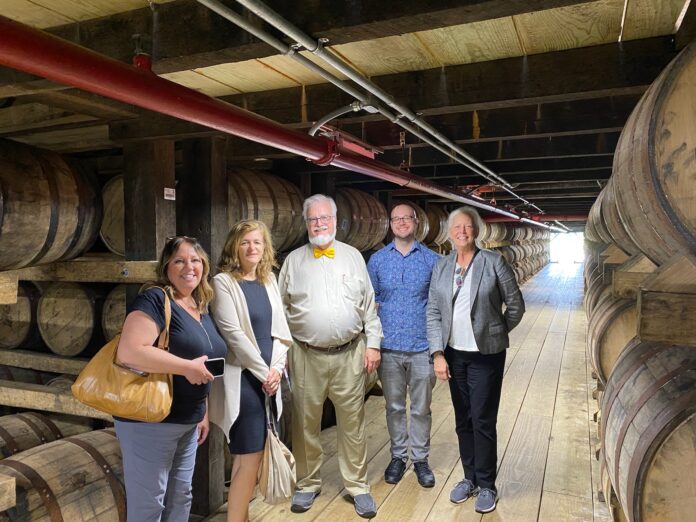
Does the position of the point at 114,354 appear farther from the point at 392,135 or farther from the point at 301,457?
the point at 392,135

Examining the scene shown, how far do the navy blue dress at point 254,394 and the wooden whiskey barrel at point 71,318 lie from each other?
4.84 feet

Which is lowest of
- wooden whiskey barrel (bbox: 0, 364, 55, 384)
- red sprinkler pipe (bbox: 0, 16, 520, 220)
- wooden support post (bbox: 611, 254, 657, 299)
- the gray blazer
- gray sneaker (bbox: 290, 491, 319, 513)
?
gray sneaker (bbox: 290, 491, 319, 513)

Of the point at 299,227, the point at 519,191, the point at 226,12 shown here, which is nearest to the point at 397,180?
the point at 299,227

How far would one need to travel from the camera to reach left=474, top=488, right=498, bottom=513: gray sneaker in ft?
10.2

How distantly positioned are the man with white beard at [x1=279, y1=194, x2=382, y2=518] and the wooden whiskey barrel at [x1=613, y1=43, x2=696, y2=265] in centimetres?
200

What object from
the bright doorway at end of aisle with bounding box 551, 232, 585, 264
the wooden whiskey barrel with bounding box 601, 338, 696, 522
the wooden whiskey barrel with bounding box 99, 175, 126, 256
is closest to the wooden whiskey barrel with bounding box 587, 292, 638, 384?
the wooden whiskey barrel with bounding box 601, 338, 696, 522

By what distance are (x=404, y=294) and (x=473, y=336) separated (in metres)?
0.58

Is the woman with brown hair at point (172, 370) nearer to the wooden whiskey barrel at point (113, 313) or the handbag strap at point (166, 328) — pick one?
the handbag strap at point (166, 328)

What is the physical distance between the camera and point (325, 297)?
3.15 meters

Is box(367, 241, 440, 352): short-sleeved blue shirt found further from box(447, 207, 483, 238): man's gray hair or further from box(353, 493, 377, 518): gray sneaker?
box(353, 493, 377, 518): gray sneaker

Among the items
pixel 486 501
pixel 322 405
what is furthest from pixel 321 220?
pixel 486 501

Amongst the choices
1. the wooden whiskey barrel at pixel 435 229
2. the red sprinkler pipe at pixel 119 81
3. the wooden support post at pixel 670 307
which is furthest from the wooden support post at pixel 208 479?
the wooden whiskey barrel at pixel 435 229

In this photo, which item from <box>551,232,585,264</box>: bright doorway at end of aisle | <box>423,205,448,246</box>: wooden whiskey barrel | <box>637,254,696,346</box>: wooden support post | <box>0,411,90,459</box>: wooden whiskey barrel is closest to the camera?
<box>637,254,696,346</box>: wooden support post

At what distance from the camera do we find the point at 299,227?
4.50m
